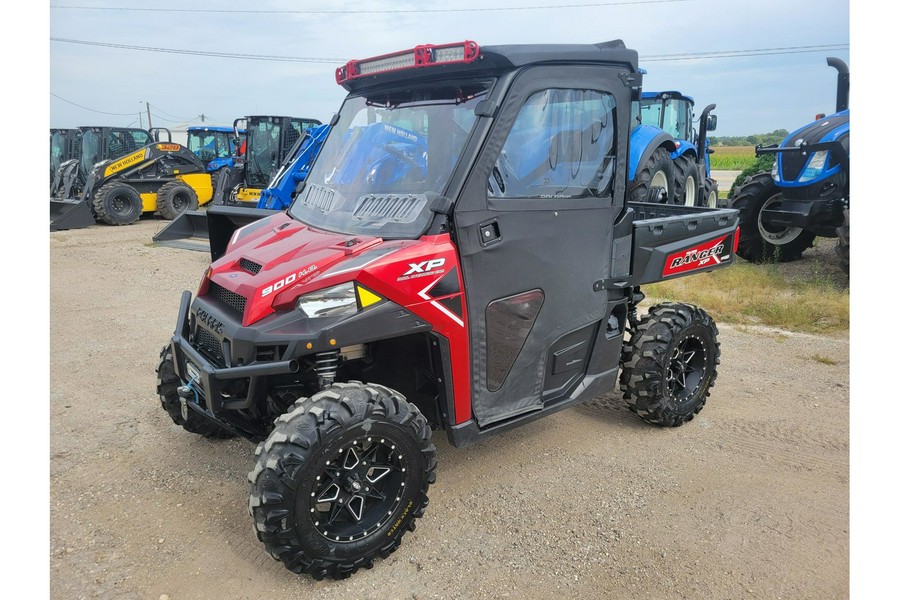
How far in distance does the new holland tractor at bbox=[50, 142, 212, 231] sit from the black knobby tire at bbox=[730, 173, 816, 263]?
12757 mm

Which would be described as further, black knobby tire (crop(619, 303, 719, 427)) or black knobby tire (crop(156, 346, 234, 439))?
black knobby tire (crop(619, 303, 719, 427))

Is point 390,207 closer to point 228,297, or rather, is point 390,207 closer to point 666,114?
point 228,297

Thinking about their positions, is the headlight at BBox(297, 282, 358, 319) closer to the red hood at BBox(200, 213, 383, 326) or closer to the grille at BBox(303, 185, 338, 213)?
the red hood at BBox(200, 213, 383, 326)

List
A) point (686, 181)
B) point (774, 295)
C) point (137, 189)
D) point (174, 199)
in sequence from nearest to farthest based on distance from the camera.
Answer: point (774, 295) < point (686, 181) < point (137, 189) < point (174, 199)

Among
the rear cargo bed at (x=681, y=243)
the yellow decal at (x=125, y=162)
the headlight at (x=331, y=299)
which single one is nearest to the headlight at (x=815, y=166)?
the rear cargo bed at (x=681, y=243)

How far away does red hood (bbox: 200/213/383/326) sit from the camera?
2.81 m

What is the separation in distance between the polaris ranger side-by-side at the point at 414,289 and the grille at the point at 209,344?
0.5 inches

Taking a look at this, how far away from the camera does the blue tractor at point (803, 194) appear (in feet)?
26.2

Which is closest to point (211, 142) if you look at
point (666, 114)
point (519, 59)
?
point (666, 114)

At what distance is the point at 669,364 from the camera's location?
415 cm

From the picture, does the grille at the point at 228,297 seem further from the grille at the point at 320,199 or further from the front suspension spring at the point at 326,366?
the grille at the point at 320,199

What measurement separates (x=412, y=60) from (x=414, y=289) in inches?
44.8

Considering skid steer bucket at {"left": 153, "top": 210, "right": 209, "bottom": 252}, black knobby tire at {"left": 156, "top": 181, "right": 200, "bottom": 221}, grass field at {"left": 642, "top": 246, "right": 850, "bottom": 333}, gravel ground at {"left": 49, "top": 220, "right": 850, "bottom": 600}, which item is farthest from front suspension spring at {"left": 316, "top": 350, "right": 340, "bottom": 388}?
black knobby tire at {"left": 156, "top": 181, "right": 200, "bottom": 221}

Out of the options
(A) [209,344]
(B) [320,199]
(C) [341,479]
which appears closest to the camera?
(C) [341,479]
